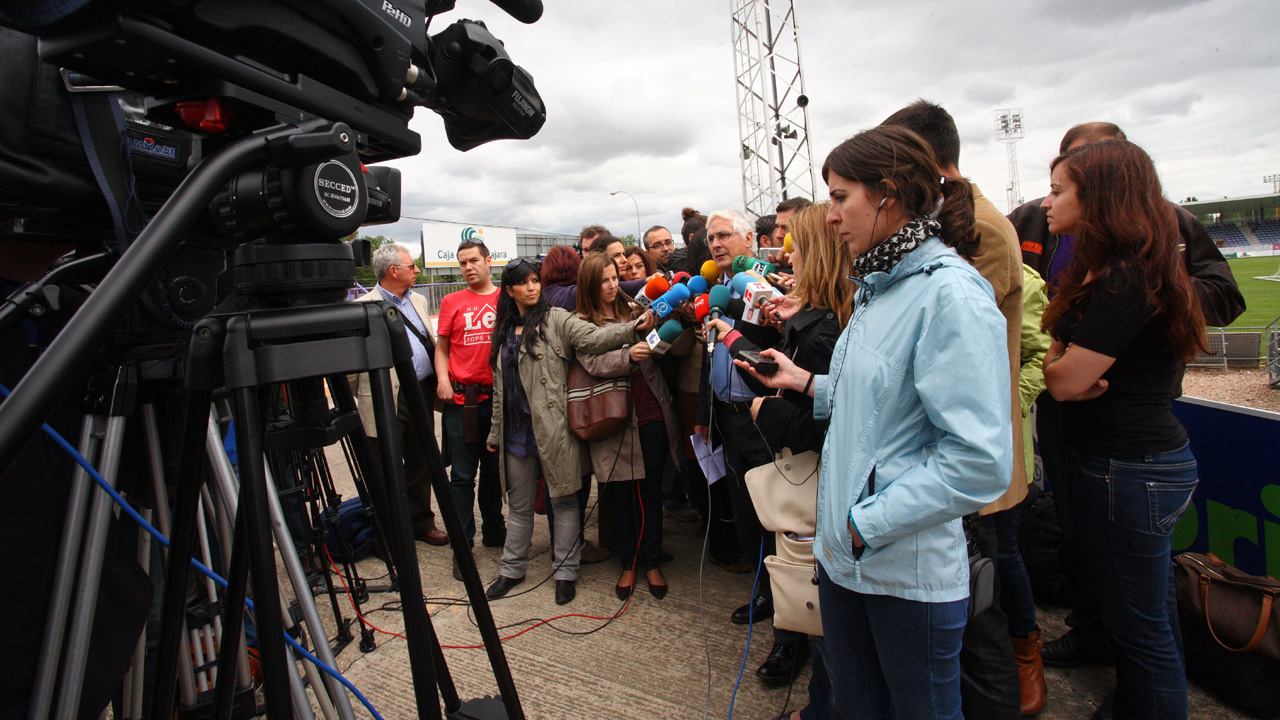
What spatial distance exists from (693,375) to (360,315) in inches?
107

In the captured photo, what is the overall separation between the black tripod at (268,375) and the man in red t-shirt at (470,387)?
9.41ft

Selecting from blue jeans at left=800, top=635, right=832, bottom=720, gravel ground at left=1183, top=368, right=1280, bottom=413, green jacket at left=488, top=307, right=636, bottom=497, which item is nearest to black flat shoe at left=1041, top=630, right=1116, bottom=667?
blue jeans at left=800, top=635, right=832, bottom=720

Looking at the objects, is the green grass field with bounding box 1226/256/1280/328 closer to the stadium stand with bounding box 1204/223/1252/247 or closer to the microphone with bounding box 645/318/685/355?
the stadium stand with bounding box 1204/223/1252/247

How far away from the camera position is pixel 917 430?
1.38 m

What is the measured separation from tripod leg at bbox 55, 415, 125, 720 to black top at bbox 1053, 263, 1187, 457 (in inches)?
97.0

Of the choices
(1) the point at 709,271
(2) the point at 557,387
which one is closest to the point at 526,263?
(2) the point at 557,387

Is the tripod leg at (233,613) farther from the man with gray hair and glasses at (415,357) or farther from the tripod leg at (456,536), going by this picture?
the man with gray hair and glasses at (415,357)

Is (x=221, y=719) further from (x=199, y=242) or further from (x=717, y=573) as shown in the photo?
(x=717, y=573)

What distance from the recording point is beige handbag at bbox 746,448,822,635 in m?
1.91

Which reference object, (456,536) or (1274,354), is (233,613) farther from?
(1274,354)

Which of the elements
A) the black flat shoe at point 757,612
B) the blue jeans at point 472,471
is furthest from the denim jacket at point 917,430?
the blue jeans at point 472,471

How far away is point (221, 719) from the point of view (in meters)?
0.81

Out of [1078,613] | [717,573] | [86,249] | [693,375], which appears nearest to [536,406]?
[693,375]

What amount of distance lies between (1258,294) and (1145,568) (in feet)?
110
